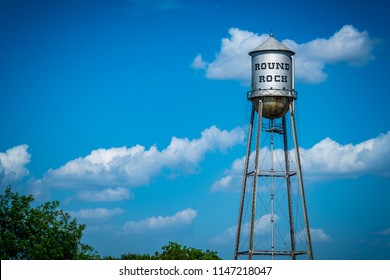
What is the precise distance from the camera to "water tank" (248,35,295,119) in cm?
7944

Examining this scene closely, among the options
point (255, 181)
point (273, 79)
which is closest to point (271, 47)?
point (273, 79)

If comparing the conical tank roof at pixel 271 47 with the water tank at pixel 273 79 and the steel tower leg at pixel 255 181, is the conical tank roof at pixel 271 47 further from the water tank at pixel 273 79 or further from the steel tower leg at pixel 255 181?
the steel tower leg at pixel 255 181

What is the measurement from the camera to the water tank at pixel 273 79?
261ft

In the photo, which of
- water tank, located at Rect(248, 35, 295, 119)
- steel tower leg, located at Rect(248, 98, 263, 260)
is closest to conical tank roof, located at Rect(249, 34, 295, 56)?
water tank, located at Rect(248, 35, 295, 119)

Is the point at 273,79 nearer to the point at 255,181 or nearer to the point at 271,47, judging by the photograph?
the point at 271,47

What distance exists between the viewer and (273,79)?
79500 mm

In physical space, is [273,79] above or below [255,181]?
above

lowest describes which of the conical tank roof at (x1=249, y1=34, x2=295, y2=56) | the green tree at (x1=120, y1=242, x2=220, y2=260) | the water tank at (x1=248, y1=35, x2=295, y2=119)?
the green tree at (x1=120, y1=242, x2=220, y2=260)

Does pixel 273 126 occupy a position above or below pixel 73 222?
above

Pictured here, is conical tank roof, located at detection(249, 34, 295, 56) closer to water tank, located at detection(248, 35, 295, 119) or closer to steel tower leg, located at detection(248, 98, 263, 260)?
water tank, located at detection(248, 35, 295, 119)
